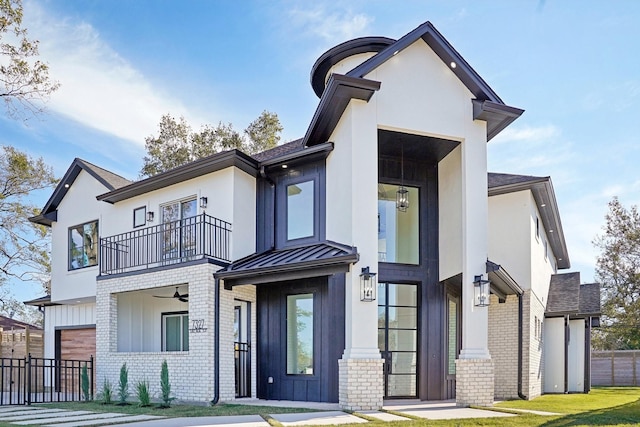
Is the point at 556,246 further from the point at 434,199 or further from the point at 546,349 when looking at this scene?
the point at 434,199

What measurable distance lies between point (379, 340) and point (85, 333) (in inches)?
407

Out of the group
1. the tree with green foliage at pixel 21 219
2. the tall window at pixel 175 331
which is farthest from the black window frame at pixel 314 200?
the tree with green foliage at pixel 21 219

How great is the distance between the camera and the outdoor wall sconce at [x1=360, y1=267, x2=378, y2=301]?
11.0 m

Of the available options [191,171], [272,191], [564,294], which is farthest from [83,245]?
[564,294]

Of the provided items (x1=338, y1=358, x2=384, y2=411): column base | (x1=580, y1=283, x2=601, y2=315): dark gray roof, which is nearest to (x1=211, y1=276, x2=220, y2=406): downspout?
(x1=338, y1=358, x2=384, y2=411): column base

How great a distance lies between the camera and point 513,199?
1605 cm

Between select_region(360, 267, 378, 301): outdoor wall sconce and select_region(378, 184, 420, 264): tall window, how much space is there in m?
1.89

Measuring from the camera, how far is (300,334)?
41.9 ft

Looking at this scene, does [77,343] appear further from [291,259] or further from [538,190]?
[538,190]

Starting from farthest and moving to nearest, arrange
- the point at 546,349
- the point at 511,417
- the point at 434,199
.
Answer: the point at 546,349, the point at 434,199, the point at 511,417

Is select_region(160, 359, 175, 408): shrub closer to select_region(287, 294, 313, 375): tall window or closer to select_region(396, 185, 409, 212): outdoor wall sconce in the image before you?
select_region(287, 294, 313, 375): tall window

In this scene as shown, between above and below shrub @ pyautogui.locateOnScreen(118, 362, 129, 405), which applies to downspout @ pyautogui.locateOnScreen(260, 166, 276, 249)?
A: above

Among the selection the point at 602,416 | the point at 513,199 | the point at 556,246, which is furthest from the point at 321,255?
the point at 556,246

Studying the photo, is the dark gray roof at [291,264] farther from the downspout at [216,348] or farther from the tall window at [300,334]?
the tall window at [300,334]
